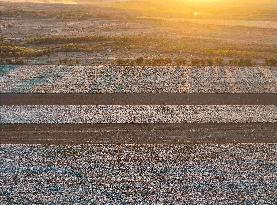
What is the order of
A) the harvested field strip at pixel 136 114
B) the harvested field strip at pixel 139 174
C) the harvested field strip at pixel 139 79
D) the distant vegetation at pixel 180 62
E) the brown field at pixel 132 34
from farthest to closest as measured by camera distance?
the brown field at pixel 132 34
the distant vegetation at pixel 180 62
the harvested field strip at pixel 139 79
the harvested field strip at pixel 136 114
the harvested field strip at pixel 139 174

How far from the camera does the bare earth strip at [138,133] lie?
20875mm

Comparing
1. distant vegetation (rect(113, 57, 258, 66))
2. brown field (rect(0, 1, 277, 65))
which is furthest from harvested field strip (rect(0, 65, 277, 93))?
brown field (rect(0, 1, 277, 65))

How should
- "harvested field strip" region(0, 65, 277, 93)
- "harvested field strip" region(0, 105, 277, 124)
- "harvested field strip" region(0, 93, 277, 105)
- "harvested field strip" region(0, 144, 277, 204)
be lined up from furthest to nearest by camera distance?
"harvested field strip" region(0, 65, 277, 93), "harvested field strip" region(0, 93, 277, 105), "harvested field strip" region(0, 105, 277, 124), "harvested field strip" region(0, 144, 277, 204)

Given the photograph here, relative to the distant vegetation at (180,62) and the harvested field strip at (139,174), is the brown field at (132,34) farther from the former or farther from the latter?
the harvested field strip at (139,174)

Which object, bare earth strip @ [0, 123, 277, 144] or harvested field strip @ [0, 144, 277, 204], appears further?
bare earth strip @ [0, 123, 277, 144]

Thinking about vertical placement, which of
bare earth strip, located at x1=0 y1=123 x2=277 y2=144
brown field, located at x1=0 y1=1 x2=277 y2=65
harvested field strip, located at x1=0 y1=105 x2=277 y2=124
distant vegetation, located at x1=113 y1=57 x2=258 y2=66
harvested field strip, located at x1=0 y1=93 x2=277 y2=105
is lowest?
bare earth strip, located at x1=0 y1=123 x2=277 y2=144

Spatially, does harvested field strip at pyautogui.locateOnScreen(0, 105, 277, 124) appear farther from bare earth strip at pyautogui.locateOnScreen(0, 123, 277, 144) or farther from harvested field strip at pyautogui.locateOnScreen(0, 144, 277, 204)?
harvested field strip at pyautogui.locateOnScreen(0, 144, 277, 204)

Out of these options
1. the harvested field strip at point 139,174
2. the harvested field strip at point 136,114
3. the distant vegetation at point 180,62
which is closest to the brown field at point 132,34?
the distant vegetation at point 180,62

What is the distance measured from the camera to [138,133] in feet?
70.8

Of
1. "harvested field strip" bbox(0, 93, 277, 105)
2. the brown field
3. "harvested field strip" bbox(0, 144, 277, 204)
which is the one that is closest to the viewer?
"harvested field strip" bbox(0, 144, 277, 204)

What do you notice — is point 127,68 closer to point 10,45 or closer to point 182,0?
point 10,45

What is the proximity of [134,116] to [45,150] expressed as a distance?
5.35 m

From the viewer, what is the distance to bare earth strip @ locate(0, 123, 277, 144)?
2088cm

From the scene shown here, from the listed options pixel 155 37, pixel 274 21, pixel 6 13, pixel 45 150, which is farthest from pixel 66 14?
pixel 45 150
